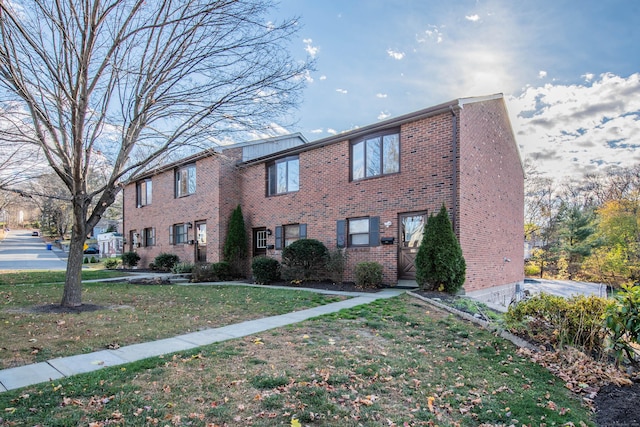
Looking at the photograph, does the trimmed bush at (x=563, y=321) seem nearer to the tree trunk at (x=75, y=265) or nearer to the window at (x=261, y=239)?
the tree trunk at (x=75, y=265)

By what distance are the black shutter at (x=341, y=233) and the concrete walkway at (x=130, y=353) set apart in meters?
5.36

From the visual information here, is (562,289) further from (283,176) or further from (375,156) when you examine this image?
(283,176)

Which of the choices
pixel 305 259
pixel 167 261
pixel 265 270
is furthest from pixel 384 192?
pixel 167 261

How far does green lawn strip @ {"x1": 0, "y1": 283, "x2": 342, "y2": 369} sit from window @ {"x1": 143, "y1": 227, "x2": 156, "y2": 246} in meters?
10.4

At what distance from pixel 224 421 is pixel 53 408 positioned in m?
1.49

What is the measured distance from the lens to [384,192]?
12.3 m

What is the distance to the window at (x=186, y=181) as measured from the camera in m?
19.0

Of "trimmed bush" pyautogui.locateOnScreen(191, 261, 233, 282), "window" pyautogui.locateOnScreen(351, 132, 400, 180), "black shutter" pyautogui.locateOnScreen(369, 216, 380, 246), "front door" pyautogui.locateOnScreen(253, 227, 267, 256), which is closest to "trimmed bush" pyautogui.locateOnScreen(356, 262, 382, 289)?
"black shutter" pyautogui.locateOnScreen(369, 216, 380, 246)

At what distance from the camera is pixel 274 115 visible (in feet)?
26.7

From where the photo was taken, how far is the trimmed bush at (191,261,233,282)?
15.6m

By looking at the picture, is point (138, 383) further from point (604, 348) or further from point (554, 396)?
point (604, 348)

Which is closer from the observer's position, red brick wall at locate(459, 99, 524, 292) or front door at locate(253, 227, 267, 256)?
red brick wall at locate(459, 99, 524, 292)

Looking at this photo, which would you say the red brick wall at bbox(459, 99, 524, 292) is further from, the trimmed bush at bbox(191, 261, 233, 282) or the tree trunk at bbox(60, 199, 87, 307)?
the trimmed bush at bbox(191, 261, 233, 282)

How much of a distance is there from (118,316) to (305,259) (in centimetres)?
661
